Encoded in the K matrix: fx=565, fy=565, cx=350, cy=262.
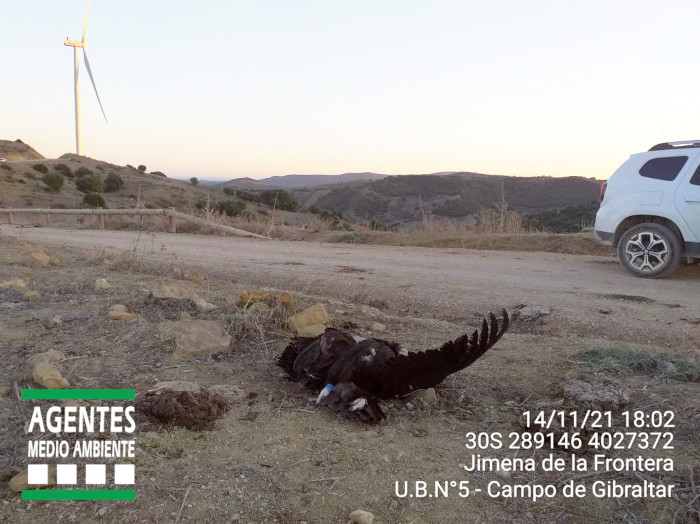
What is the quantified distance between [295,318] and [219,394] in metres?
1.37

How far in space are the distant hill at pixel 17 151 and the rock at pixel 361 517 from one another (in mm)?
66336

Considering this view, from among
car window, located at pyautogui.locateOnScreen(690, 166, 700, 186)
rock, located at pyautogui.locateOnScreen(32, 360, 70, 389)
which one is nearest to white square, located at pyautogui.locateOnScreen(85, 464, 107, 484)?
rock, located at pyautogui.locateOnScreen(32, 360, 70, 389)

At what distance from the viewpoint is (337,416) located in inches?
123

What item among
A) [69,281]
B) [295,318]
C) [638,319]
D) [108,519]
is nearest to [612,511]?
[108,519]

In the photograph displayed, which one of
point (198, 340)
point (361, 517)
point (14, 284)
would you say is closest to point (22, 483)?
point (361, 517)

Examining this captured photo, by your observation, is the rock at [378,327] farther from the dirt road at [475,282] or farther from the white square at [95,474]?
the white square at [95,474]

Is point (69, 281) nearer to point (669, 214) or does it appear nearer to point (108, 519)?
point (108, 519)

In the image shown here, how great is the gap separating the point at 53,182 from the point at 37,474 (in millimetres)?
45628

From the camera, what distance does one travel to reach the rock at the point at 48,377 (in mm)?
3289

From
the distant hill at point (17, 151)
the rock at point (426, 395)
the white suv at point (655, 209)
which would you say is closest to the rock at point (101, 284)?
the rock at point (426, 395)

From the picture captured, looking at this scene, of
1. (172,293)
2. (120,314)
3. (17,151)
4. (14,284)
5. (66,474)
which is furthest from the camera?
(17,151)

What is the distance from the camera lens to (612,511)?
230cm

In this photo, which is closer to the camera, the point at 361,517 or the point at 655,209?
the point at 361,517

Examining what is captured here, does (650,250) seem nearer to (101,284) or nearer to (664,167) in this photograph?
(664,167)
